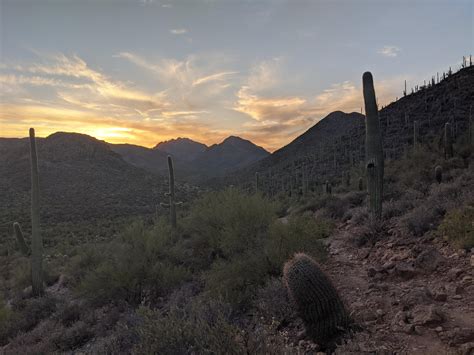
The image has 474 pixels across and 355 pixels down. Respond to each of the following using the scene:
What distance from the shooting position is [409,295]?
5668 mm

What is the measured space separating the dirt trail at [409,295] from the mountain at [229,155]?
479 feet

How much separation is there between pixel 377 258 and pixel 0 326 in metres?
9.98

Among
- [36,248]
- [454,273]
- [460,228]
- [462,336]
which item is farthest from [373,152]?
[36,248]

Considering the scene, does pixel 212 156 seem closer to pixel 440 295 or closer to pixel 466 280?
pixel 466 280

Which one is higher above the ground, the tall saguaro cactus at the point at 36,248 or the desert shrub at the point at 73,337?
the tall saguaro cactus at the point at 36,248

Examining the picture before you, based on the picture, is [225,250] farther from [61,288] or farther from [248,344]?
[61,288]

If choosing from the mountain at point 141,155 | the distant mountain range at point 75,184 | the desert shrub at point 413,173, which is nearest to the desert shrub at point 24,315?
the desert shrub at point 413,173

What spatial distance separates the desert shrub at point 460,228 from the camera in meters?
6.68

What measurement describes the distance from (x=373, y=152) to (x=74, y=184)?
45.4 meters

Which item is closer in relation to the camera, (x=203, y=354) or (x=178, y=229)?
(x=203, y=354)

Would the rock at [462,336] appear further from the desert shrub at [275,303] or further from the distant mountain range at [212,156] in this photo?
the distant mountain range at [212,156]

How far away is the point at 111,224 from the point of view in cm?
3106

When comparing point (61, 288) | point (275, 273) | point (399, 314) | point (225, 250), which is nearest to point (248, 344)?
point (399, 314)

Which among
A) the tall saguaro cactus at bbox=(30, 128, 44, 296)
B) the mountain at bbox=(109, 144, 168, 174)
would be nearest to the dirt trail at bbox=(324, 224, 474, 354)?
the tall saguaro cactus at bbox=(30, 128, 44, 296)
